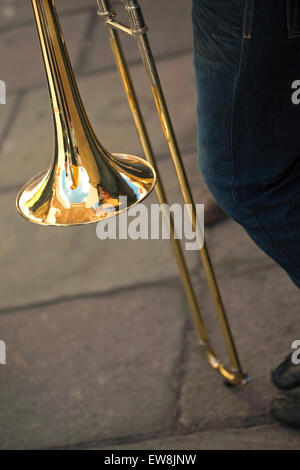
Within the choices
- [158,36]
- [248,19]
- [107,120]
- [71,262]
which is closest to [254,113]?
[248,19]

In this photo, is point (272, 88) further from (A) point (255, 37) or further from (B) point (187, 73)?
(B) point (187, 73)

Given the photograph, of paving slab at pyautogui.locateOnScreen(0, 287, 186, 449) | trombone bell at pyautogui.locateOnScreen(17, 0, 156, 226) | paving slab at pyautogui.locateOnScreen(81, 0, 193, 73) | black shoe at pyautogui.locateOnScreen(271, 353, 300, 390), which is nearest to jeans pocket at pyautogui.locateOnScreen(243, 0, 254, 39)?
trombone bell at pyautogui.locateOnScreen(17, 0, 156, 226)

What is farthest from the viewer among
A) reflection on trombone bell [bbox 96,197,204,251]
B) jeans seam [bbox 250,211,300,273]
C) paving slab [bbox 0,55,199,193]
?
paving slab [bbox 0,55,199,193]

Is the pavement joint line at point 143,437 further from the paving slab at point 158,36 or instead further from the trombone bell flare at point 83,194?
the paving slab at point 158,36

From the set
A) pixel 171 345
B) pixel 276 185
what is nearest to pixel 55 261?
pixel 171 345

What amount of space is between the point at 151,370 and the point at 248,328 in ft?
0.93

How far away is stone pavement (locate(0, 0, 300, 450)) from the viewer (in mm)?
1571

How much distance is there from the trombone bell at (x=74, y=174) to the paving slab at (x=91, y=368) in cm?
59

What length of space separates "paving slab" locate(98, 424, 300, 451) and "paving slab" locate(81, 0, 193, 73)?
2367mm

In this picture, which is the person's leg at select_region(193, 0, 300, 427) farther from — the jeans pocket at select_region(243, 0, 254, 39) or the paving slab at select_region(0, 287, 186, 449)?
the paving slab at select_region(0, 287, 186, 449)

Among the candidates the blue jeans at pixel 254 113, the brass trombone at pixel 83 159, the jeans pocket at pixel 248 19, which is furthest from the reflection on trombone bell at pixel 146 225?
the jeans pocket at pixel 248 19

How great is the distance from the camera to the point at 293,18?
1.00 m

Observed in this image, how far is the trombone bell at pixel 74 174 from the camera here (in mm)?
1234

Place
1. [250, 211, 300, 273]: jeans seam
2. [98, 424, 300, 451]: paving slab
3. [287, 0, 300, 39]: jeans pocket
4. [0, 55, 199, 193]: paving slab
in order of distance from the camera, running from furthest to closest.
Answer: [0, 55, 199, 193]: paving slab, [98, 424, 300, 451]: paving slab, [250, 211, 300, 273]: jeans seam, [287, 0, 300, 39]: jeans pocket
